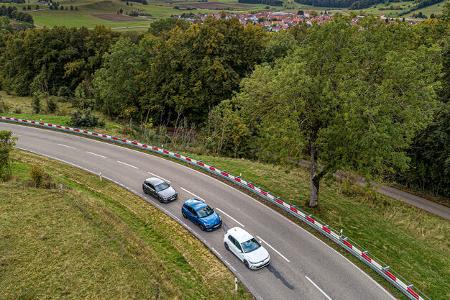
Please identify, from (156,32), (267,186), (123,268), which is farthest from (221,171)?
(156,32)

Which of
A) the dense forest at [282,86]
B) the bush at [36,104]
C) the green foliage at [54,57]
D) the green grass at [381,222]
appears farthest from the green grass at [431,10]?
the bush at [36,104]

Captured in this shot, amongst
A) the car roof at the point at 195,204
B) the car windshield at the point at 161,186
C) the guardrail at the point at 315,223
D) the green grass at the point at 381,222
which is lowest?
the green grass at the point at 381,222

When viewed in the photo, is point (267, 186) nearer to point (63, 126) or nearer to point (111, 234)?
point (111, 234)

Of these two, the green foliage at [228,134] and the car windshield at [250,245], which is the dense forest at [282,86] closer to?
the green foliage at [228,134]

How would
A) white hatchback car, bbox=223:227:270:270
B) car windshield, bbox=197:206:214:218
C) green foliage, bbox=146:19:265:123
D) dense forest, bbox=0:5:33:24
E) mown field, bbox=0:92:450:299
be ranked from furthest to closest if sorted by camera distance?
1. dense forest, bbox=0:5:33:24
2. green foliage, bbox=146:19:265:123
3. car windshield, bbox=197:206:214:218
4. mown field, bbox=0:92:450:299
5. white hatchback car, bbox=223:227:270:270

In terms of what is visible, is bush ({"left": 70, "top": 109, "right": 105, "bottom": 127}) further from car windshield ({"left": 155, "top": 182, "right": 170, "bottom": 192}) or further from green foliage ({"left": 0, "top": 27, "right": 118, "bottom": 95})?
green foliage ({"left": 0, "top": 27, "right": 118, "bottom": 95})

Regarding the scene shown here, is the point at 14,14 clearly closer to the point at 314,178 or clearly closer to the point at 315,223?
the point at 314,178

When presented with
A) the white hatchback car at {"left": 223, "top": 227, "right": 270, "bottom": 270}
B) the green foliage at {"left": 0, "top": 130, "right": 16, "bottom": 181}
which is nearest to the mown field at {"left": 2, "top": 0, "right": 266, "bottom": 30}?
the green foliage at {"left": 0, "top": 130, "right": 16, "bottom": 181}
